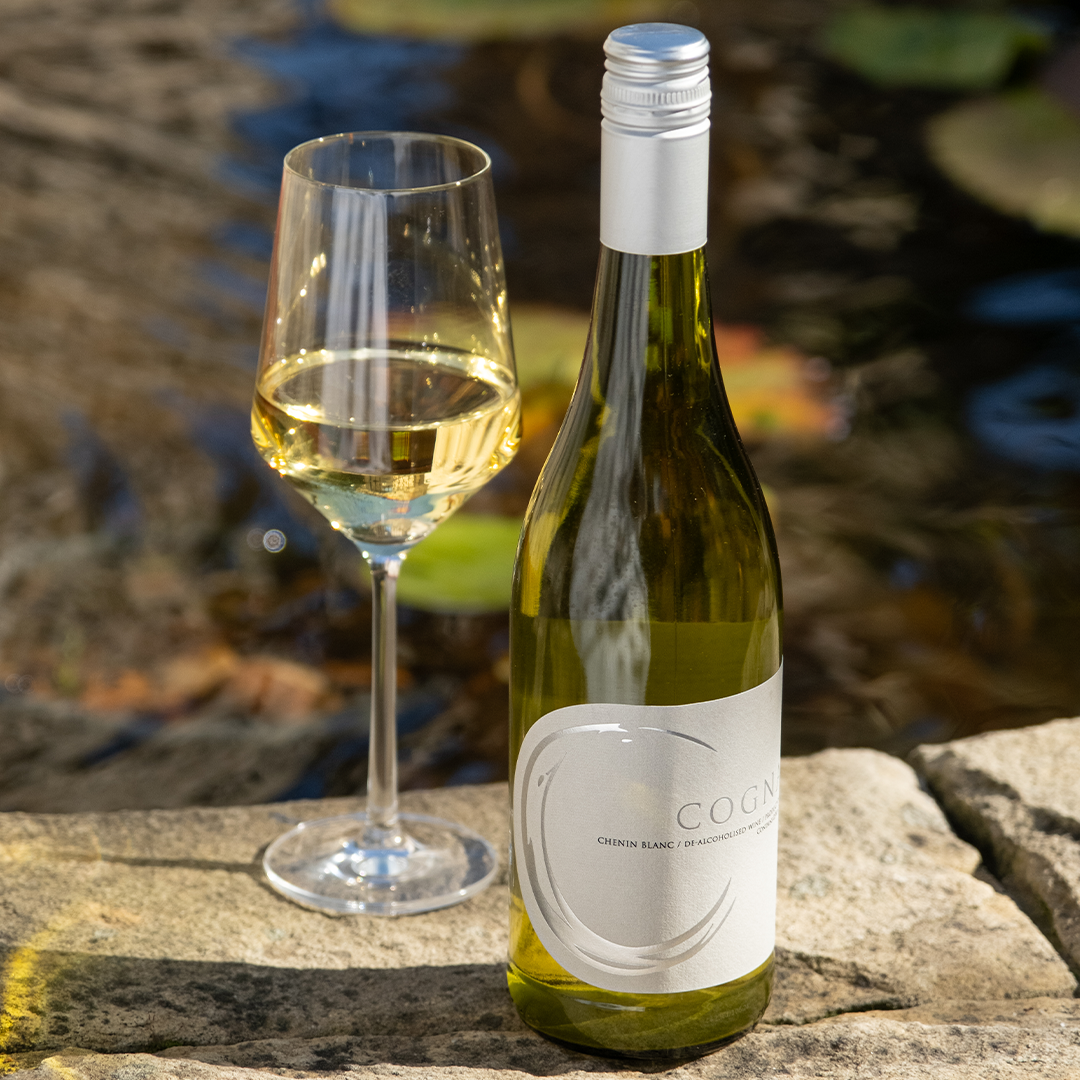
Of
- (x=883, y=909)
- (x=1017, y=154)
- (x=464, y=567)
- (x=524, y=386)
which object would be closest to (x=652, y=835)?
(x=883, y=909)

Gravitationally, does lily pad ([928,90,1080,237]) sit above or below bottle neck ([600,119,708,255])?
below

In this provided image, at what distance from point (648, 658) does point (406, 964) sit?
8.5 inches

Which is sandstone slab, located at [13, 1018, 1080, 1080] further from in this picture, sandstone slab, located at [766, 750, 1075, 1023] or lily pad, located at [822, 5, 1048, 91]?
lily pad, located at [822, 5, 1048, 91]

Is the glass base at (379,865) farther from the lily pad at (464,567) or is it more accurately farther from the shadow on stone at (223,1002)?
the lily pad at (464,567)

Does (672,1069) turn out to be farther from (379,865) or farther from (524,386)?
(524,386)

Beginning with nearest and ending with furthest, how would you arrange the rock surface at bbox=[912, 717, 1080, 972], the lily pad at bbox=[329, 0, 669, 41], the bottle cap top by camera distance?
the bottle cap top, the rock surface at bbox=[912, 717, 1080, 972], the lily pad at bbox=[329, 0, 669, 41]

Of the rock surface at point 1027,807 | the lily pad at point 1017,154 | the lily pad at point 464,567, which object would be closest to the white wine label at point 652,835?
the rock surface at point 1027,807

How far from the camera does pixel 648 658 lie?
0.72 meters

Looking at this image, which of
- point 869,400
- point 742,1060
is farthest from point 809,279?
point 742,1060

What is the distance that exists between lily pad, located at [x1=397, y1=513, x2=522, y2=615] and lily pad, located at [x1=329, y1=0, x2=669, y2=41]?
5.33ft

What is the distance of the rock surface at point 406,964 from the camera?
27.5 inches

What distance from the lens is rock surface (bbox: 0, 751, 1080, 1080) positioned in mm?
698

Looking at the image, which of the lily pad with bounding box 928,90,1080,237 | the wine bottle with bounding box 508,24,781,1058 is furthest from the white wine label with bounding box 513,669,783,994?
the lily pad with bounding box 928,90,1080,237

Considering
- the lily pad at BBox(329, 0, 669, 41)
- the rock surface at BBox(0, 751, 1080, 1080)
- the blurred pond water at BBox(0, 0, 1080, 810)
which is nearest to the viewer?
the rock surface at BBox(0, 751, 1080, 1080)
